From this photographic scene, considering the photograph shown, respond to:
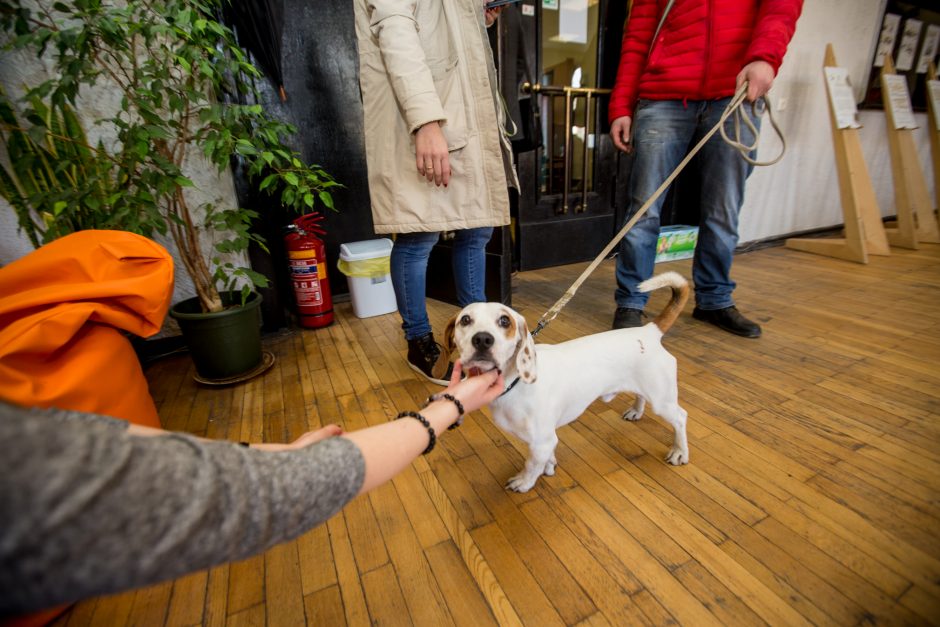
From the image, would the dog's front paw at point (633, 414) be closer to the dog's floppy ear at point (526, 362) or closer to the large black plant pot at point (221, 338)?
the dog's floppy ear at point (526, 362)

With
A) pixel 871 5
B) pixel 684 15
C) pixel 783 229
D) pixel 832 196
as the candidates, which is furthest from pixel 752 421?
pixel 871 5

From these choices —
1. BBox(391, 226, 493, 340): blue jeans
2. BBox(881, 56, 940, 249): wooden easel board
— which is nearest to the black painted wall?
BBox(391, 226, 493, 340): blue jeans

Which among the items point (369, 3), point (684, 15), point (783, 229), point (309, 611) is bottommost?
point (309, 611)

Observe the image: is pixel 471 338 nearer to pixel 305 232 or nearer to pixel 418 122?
pixel 418 122

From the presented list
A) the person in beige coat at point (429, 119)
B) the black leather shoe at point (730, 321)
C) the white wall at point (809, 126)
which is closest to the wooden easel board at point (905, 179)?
the white wall at point (809, 126)

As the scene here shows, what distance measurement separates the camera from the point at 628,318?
2.12m

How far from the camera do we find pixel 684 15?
6.07 feet

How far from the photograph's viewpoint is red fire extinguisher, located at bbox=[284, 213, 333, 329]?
2268 millimetres

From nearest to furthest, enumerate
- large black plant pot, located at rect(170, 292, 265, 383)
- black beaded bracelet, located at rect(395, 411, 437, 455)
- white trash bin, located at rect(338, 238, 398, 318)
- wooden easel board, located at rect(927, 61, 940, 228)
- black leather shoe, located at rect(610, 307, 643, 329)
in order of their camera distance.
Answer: black beaded bracelet, located at rect(395, 411, 437, 455) < large black plant pot, located at rect(170, 292, 265, 383) < black leather shoe, located at rect(610, 307, 643, 329) < white trash bin, located at rect(338, 238, 398, 318) < wooden easel board, located at rect(927, 61, 940, 228)

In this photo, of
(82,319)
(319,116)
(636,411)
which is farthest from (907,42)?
(82,319)

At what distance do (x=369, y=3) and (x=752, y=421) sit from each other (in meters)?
1.99

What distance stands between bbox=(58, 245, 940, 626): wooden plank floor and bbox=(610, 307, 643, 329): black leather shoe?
297mm

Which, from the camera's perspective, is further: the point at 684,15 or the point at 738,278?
the point at 738,278

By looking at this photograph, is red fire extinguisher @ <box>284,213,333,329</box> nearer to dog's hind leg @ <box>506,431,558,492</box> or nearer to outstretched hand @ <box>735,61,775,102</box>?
dog's hind leg @ <box>506,431,558,492</box>
